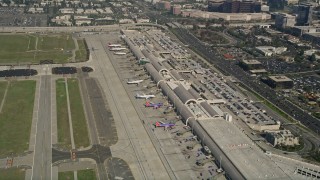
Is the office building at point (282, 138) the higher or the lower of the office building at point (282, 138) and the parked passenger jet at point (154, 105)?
the lower

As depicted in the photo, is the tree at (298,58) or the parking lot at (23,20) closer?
the tree at (298,58)

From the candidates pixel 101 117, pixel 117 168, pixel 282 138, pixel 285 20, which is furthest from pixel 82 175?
pixel 285 20

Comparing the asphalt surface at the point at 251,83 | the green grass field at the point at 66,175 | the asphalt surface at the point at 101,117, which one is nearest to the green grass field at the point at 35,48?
the asphalt surface at the point at 101,117

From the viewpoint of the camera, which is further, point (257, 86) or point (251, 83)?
point (251, 83)

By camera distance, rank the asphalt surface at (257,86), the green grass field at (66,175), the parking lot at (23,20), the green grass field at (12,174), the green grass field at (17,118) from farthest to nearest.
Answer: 1. the parking lot at (23,20)
2. the asphalt surface at (257,86)
3. the green grass field at (17,118)
4. the green grass field at (66,175)
5. the green grass field at (12,174)

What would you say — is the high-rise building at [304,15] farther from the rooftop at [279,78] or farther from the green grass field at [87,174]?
the green grass field at [87,174]

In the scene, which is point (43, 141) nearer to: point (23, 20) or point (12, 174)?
point (12, 174)
